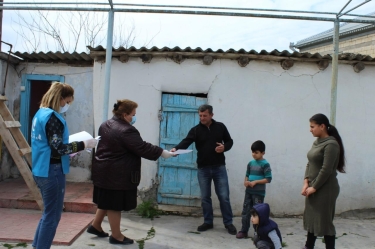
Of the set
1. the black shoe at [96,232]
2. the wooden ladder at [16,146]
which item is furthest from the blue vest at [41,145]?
the wooden ladder at [16,146]

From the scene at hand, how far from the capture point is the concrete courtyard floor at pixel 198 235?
4.50 m

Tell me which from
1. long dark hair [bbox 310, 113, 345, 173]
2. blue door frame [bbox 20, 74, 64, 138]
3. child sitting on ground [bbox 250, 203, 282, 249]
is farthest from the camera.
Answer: blue door frame [bbox 20, 74, 64, 138]

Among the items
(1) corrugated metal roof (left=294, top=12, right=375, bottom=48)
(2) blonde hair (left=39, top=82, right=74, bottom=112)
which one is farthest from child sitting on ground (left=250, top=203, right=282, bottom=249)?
(1) corrugated metal roof (left=294, top=12, right=375, bottom=48)

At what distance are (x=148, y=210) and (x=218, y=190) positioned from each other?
4.37 feet

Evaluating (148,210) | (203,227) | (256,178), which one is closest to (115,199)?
(203,227)

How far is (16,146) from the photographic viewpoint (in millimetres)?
5137

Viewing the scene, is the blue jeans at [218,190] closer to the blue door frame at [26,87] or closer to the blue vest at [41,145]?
the blue vest at [41,145]

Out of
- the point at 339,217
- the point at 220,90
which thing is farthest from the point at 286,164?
the point at 220,90

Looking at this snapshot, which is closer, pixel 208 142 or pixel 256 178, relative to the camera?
pixel 256 178

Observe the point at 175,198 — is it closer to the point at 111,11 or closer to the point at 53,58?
the point at 111,11

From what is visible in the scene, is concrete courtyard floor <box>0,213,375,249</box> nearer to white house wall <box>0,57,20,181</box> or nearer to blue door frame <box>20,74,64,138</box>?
white house wall <box>0,57,20,181</box>

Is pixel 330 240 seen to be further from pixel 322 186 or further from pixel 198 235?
pixel 198 235

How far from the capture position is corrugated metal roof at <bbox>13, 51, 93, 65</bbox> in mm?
7008

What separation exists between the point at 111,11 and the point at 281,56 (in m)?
2.80
